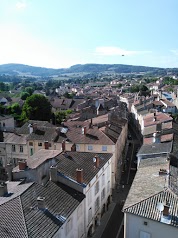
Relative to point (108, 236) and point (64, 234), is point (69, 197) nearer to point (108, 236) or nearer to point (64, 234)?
point (64, 234)

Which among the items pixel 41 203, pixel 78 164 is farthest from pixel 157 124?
pixel 41 203

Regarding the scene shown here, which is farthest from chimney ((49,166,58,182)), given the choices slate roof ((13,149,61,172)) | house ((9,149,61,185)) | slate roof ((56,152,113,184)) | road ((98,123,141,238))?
road ((98,123,141,238))

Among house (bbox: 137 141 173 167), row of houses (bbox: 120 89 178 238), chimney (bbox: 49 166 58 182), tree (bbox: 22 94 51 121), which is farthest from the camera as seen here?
tree (bbox: 22 94 51 121)

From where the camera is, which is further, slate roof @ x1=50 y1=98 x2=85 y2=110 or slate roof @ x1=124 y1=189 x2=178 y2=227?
slate roof @ x1=50 y1=98 x2=85 y2=110

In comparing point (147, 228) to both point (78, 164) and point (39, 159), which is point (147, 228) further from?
point (39, 159)

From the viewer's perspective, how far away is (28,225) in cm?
2059

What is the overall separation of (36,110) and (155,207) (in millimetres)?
58507

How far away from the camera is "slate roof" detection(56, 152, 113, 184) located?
29.6 metres

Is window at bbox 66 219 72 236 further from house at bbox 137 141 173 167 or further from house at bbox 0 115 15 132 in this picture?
house at bbox 0 115 15 132

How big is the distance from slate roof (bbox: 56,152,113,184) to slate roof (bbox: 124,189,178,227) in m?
7.62

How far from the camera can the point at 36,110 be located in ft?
251

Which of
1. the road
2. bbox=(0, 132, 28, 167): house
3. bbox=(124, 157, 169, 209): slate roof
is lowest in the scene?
the road

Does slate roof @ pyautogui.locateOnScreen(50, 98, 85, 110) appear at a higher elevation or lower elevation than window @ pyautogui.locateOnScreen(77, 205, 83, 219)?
higher

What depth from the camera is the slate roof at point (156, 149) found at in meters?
36.1
